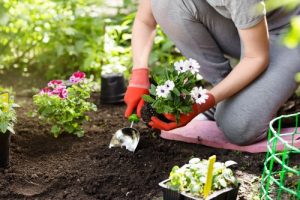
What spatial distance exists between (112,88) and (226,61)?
794mm

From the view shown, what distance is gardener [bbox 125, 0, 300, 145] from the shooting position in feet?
8.11

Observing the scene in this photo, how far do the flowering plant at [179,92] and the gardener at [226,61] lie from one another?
0.09 meters

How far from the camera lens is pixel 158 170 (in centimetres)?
243

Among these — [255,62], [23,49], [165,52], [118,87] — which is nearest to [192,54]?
[255,62]

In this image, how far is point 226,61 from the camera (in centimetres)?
286

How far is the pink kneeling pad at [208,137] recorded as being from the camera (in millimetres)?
2627

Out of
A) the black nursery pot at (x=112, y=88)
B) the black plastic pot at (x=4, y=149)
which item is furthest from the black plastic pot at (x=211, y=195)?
the black nursery pot at (x=112, y=88)

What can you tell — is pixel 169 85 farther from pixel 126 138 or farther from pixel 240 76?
pixel 126 138

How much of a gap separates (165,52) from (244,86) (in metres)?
1.44

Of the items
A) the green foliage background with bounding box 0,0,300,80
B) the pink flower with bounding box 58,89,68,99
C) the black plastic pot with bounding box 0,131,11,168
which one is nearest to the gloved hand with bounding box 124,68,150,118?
the pink flower with bounding box 58,89,68,99

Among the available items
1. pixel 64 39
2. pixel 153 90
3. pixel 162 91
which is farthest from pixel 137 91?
pixel 64 39

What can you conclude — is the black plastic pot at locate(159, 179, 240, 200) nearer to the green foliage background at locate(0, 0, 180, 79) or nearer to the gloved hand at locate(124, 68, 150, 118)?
the gloved hand at locate(124, 68, 150, 118)

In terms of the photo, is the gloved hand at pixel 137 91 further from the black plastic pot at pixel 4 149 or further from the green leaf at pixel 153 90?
the black plastic pot at pixel 4 149

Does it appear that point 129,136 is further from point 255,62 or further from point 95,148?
point 255,62
